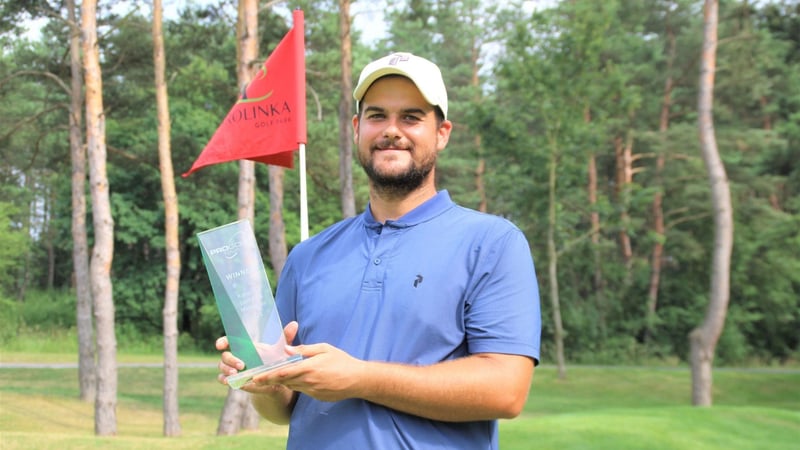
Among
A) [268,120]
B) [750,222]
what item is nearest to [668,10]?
[750,222]

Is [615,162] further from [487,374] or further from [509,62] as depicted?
[487,374]

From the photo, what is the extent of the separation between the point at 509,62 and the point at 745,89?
8845 mm

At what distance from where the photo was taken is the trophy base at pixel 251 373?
5.37 feet

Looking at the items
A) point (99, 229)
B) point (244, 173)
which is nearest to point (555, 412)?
point (244, 173)

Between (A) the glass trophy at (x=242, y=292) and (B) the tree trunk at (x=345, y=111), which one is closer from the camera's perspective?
(A) the glass trophy at (x=242, y=292)

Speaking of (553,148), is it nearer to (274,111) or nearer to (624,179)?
(624,179)

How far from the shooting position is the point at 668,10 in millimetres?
30797

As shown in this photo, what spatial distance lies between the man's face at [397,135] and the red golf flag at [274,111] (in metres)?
3.61

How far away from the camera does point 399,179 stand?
1984 mm

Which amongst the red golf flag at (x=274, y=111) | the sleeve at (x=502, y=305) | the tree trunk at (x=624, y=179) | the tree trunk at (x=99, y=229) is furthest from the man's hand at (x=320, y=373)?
the tree trunk at (x=624, y=179)

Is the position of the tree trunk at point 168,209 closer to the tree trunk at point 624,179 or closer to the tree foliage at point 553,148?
the tree foliage at point 553,148

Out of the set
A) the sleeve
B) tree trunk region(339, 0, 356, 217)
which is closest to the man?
the sleeve

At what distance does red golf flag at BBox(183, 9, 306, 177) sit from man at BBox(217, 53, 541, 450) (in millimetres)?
3629

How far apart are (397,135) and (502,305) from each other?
1.49 ft
